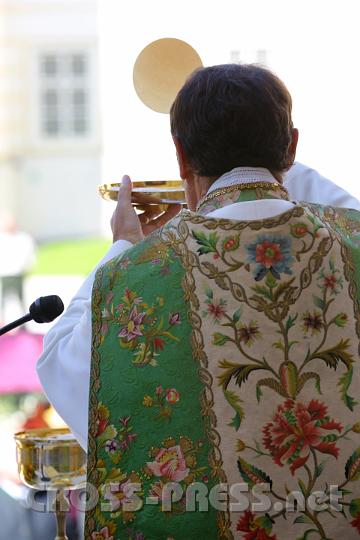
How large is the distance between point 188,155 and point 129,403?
0.36 meters

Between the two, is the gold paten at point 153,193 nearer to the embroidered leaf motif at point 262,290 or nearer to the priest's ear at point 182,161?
the priest's ear at point 182,161

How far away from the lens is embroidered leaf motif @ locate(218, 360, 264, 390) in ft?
4.48

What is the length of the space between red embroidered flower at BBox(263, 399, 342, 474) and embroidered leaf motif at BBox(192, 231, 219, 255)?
0.77 feet

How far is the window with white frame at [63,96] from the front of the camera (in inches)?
563

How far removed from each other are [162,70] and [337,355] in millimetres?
772

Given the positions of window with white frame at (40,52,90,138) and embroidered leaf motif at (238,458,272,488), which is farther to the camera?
window with white frame at (40,52,90,138)

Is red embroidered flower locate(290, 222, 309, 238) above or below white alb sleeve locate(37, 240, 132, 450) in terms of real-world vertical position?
above

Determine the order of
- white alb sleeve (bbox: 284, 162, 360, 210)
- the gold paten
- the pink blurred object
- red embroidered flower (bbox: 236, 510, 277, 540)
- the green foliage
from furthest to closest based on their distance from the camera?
the green foliage < the pink blurred object < white alb sleeve (bbox: 284, 162, 360, 210) < the gold paten < red embroidered flower (bbox: 236, 510, 277, 540)

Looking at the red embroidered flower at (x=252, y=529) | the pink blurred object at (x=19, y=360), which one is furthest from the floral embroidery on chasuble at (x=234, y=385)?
the pink blurred object at (x=19, y=360)

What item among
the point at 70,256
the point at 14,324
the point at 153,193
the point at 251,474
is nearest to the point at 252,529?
the point at 251,474

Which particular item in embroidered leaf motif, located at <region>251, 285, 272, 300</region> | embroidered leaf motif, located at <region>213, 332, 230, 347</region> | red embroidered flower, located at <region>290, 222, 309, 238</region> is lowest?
embroidered leaf motif, located at <region>213, 332, 230, 347</region>

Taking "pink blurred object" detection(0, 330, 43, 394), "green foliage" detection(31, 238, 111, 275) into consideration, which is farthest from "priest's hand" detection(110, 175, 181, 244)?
"green foliage" detection(31, 238, 111, 275)

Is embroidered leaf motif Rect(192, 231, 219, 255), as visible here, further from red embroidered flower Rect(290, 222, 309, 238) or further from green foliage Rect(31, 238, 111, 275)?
green foliage Rect(31, 238, 111, 275)

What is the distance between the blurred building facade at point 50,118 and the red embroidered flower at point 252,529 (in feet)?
41.1
